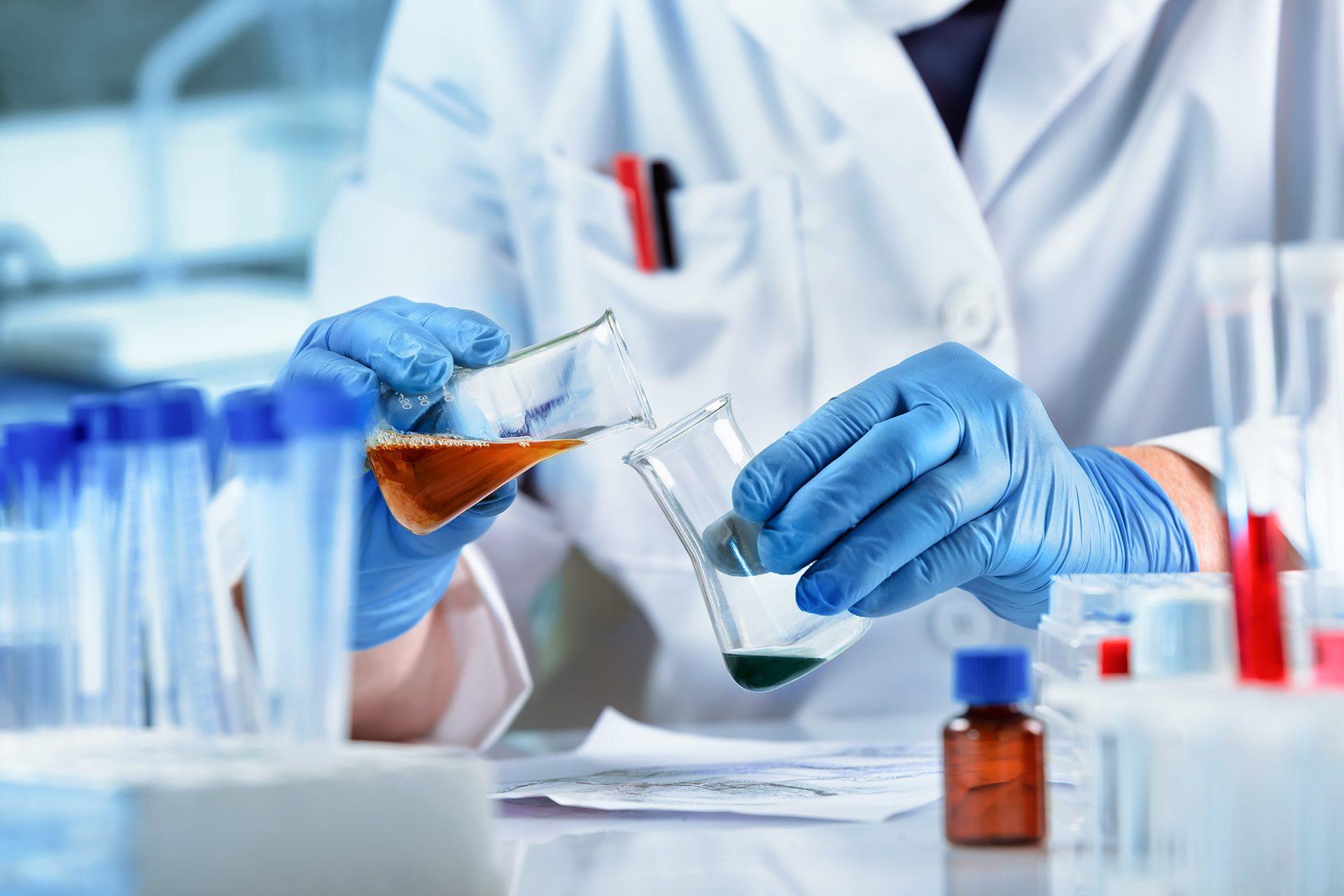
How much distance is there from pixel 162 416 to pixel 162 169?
8.85 ft

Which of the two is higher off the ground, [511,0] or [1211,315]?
[511,0]

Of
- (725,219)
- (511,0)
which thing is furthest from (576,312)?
(511,0)

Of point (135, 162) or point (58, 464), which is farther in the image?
point (135, 162)

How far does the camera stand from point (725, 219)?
5.44 ft

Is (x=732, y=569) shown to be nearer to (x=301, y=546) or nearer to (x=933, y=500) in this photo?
(x=933, y=500)

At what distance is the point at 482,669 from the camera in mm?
1462

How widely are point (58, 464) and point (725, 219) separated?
1056 mm

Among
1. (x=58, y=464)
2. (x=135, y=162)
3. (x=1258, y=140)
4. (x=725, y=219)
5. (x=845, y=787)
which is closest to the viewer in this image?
(x=58, y=464)

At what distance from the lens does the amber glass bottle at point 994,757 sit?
0.72m

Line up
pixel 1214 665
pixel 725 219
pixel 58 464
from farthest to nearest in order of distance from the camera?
1. pixel 725 219
2. pixel 58 464
3. pixel 1214 665

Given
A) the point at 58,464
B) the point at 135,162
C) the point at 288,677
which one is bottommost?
the point at 288,677

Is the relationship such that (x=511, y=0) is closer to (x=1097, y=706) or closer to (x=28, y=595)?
(x=28, y=595)

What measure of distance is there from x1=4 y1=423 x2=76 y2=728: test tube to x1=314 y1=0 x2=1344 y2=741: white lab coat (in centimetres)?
92

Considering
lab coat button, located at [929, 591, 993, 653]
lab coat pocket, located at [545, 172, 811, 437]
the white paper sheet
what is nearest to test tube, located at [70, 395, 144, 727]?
the white paper sheet
